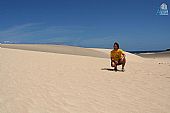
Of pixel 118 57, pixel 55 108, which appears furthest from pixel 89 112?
pixel 118 57

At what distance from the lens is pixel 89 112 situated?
5.34 meters

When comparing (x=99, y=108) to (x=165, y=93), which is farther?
(x=165, y=93)

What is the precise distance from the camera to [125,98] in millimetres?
6582

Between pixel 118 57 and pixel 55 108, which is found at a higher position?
pixel 118 57

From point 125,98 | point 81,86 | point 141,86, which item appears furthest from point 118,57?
point 125,98

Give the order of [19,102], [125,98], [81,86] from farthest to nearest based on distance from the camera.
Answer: [81,86] < [125,98] < [19,102]

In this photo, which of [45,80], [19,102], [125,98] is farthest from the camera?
[45,80]

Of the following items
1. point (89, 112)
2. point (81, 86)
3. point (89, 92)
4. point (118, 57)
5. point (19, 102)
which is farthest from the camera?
point (118, 57)

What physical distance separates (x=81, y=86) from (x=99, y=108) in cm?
221

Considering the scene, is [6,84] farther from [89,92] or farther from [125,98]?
[125,98]

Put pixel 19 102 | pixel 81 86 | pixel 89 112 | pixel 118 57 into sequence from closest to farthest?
pixel 89 112 → pixel 19 102 → pixel 81 86 → pixel 118 57

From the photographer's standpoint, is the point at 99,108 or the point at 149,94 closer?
the point at 99,108

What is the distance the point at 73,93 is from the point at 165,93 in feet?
8.62

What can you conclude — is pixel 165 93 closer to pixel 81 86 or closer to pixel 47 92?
pixel 81 86
